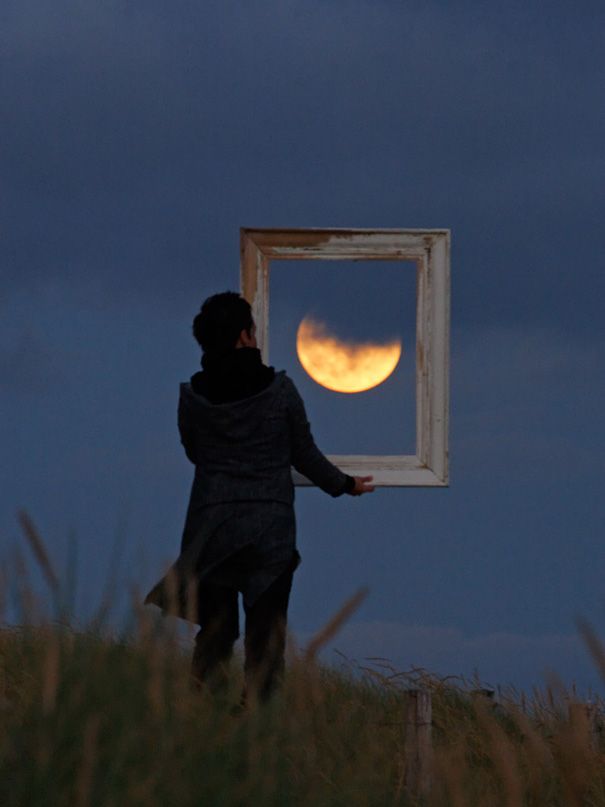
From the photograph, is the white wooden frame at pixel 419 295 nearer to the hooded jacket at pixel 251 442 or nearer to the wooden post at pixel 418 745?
the hooded jacket at pixel 251 442

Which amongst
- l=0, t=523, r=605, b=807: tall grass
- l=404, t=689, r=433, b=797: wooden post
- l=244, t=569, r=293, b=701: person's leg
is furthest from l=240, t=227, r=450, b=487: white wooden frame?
l=0, t=523, r=605, b=807: tall grass

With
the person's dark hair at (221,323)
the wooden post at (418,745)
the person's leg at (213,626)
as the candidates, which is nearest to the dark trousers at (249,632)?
the person's leg at (213,626)

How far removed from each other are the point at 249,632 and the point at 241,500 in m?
0.55

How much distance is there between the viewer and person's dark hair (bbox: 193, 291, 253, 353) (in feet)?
17.0

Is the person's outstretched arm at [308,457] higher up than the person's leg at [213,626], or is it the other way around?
the person's outstretched arm at [308,457]

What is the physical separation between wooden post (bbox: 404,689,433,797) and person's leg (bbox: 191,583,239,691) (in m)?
0.88

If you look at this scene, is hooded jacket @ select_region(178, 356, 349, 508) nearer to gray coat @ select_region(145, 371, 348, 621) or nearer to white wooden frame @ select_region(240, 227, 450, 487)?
gray coat @ select_region(145, 371, 348, 621)

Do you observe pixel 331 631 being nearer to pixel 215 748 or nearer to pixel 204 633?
pixel 215 748

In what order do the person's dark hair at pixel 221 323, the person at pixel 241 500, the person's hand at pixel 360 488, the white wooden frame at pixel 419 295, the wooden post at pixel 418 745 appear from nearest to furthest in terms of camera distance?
the wooden post at pixel 418 745, the person at pixel 241 500, the person's dark hair at pixel 221 323, the person's hand at pixel 360 488, the white wooden frame at pixel 419 295

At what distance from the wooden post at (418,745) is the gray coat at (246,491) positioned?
81cm

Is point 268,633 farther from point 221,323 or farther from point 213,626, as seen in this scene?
point 221,323

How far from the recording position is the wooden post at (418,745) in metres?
4.39

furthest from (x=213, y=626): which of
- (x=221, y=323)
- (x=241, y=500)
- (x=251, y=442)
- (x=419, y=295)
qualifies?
(x=419, y=295)

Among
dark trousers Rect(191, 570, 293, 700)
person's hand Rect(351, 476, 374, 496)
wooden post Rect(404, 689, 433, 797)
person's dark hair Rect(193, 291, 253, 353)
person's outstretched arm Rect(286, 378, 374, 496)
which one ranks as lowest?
wooden post Rect(404, 689, 433, 797)
